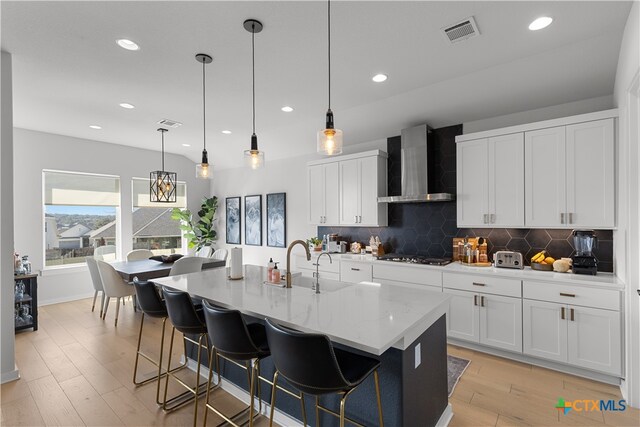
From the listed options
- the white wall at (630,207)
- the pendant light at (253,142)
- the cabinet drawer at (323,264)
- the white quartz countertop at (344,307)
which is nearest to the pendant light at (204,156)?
the pendant light at (253,142)

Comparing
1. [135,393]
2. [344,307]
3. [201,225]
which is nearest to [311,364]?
[344,307]

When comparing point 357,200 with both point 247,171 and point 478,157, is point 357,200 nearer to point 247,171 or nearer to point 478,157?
point 478,157

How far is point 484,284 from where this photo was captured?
326cm

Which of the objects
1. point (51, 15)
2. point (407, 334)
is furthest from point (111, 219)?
point (407, 334)

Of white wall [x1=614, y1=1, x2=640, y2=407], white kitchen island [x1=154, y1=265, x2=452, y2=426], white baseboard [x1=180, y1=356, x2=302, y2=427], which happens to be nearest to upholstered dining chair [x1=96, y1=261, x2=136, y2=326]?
white baseboard [x1=180, y1=356, x2=302, y2=427]

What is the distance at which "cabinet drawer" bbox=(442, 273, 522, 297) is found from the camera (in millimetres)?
3096

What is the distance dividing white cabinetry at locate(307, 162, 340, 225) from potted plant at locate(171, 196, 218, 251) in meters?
3.11

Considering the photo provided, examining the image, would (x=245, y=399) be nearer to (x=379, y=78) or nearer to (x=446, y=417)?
(x=446, y=417)

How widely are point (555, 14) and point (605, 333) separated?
2607mm

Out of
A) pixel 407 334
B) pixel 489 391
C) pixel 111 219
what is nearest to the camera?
pixel 407 334

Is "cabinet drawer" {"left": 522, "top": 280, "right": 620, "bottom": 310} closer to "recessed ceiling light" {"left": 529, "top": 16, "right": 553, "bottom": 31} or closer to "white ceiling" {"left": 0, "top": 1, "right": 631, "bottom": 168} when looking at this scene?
"white ceiling" {"left": 0, "top": 1, "right": 631, "bottom": 168}

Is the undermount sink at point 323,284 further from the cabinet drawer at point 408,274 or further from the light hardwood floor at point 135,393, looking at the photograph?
the cabinet drawer at point 408,274

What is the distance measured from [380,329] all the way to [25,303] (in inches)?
198

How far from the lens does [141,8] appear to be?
2148 millimetres
